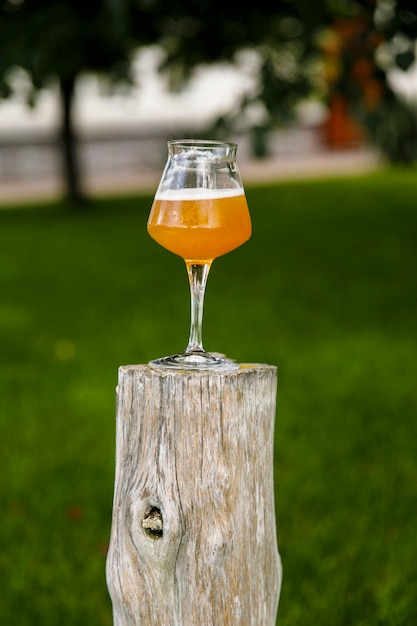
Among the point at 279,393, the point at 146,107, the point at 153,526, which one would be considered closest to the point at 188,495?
the point at 153,526

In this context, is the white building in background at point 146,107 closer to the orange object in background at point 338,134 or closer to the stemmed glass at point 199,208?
the orange object in background at point 338,134

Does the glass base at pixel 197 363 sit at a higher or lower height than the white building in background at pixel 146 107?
lower

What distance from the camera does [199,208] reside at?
7.61 ft

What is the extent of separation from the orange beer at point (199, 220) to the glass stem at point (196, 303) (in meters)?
0.10

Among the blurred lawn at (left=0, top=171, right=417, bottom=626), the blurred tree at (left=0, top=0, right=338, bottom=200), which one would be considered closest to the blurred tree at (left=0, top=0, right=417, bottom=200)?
the blurred tree at (left=0, top=0, right=338, bottom=200)

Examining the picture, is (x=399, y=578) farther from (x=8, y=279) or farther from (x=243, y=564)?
(x=8, y=279)

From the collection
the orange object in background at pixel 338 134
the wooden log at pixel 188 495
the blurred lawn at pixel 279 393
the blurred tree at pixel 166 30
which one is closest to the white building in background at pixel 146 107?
the orange object in background at pixel 338 134

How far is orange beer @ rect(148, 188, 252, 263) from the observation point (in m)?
2.32

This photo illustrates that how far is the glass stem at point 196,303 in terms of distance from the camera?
2429 mm

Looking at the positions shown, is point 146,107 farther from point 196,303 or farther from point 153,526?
point 153,526

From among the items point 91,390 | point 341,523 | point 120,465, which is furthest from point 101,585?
point 91,390

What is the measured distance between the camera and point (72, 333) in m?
7.02

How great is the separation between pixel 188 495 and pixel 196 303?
0.46m

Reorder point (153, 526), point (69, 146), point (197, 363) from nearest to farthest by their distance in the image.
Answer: point (153, 526) < point (197, 363) < point (69, 146)
